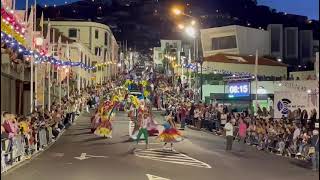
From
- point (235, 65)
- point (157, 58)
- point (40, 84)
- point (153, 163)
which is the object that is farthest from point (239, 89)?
point (157, 58)

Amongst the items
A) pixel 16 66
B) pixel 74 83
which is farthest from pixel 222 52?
pixel 16 66

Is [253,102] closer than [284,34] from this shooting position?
Yes

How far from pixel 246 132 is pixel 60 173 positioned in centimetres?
1695

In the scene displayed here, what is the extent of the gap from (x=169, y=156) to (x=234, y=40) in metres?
58.8

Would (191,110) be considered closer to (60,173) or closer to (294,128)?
(294,128)

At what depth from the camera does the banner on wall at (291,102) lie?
104 ft

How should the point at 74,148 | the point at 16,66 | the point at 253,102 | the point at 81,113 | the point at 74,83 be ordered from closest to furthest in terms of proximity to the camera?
the point at 74,148 → the point at 16,66 → the point at 253,102 → the point at 81,113 → the point at 74,83

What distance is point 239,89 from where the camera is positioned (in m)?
46.0

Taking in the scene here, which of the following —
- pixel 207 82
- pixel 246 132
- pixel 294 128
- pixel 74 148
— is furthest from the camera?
pixel 207 82

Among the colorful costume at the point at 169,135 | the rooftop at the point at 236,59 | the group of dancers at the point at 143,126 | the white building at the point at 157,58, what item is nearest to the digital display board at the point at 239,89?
the group of dancers at the point at 143,126

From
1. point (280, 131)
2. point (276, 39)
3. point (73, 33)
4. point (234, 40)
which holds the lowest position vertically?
point (280, 131)

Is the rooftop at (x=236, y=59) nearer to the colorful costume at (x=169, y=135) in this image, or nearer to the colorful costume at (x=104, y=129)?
the colorful costume at (x=104, y=129)

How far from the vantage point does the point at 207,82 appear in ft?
213

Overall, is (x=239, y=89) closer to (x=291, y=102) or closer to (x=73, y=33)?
(x=291, y=102)
